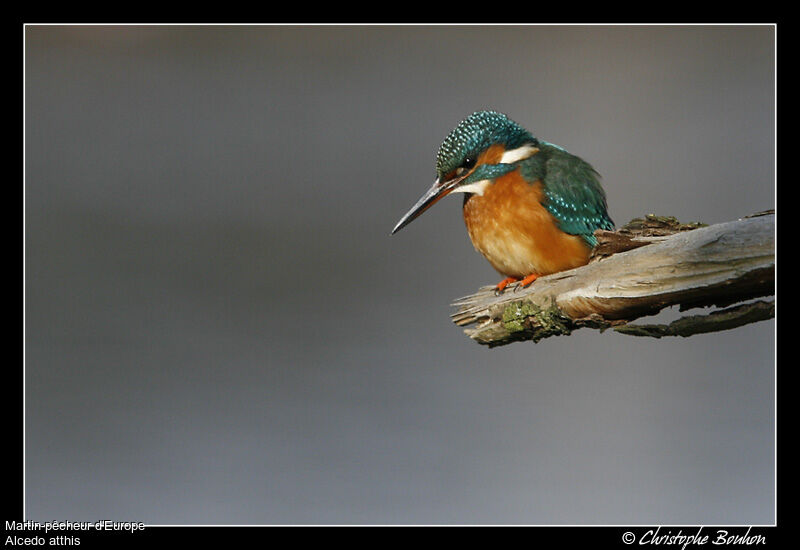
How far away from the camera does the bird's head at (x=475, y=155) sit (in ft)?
7.13

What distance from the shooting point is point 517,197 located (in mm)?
2148

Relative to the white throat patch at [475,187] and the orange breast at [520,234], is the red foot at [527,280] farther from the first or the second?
the white throat patch at [475,187]

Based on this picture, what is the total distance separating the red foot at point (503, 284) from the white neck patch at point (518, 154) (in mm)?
337

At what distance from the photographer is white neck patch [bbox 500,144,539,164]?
7.27ft

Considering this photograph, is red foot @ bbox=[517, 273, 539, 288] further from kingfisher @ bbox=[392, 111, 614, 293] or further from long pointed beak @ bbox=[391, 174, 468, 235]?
long pointed beak @ bbox=[391, 174, 468, 235]

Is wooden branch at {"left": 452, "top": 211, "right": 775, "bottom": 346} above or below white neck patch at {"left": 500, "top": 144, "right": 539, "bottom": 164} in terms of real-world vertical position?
below

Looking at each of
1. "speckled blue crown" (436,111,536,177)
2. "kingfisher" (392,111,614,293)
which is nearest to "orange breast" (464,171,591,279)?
"kingfisher" (392,111,614,293)

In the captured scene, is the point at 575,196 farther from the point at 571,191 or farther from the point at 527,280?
the point at 527,280

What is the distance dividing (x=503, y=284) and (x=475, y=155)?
38 centimetres

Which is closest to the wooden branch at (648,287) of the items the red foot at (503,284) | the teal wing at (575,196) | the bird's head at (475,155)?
the red foot at (503,284)

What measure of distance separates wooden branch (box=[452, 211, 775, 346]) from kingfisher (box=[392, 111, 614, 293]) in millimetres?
179

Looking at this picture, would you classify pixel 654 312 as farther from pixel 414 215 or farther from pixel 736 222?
pixel 414 215

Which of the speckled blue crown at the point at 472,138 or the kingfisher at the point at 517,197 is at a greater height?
the speckled blue crown at the point at 472,138
